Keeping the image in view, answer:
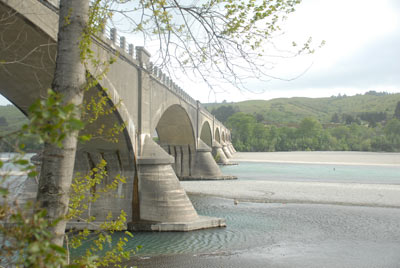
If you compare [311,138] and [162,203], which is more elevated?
[311,138]

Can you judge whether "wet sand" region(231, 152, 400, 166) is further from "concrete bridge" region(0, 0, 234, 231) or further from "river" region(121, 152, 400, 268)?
"concrete bridge" region(0, 0, 234, 231)

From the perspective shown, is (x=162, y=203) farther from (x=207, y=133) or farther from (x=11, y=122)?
(x=207, y=133)

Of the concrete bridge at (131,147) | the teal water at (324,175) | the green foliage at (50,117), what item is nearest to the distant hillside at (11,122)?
the green foliage at (50,117)

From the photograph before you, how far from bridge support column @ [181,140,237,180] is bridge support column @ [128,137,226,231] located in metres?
22.2

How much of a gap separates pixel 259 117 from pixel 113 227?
182 m

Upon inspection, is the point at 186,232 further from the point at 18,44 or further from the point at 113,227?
the point at 113,227

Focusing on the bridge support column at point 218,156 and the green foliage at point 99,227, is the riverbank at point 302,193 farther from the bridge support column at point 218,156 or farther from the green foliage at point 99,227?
the bridge support column at point 218,156

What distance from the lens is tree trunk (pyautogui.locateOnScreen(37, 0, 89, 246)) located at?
13.5ft

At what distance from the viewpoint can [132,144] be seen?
17547mm

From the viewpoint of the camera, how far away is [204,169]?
1599 inches

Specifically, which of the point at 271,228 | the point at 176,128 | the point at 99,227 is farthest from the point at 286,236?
the point at 176,128

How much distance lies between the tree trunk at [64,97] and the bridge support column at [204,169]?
117 ft

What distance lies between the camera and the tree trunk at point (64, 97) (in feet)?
13.5

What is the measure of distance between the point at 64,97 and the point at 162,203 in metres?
13.3
